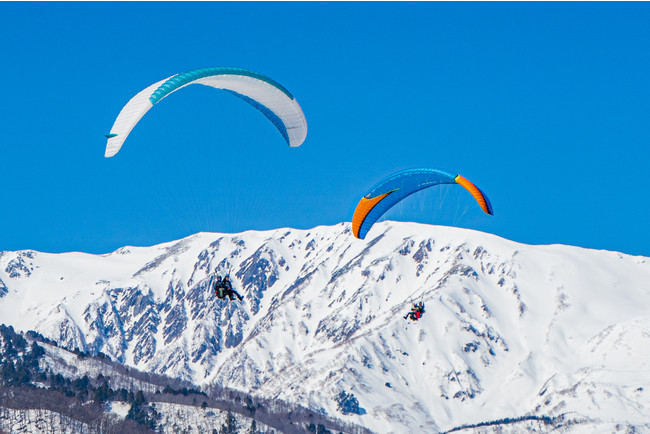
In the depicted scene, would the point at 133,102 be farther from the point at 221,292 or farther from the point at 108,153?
the point at 221,292

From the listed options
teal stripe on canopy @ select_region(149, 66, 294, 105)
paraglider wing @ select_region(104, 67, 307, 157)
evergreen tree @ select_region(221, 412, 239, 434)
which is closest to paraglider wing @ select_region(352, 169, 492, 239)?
paraglider wing @ select_region(104, 67, 307, 157)

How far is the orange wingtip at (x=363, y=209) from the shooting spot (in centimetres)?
6462

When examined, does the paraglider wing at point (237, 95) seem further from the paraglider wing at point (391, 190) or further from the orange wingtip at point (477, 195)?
the orange wingtip at point (477, 195)

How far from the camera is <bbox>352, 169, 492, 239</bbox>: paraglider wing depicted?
206 ft

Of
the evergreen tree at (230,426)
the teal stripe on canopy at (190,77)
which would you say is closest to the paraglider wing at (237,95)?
the teal stripe on canopy at (190,77)

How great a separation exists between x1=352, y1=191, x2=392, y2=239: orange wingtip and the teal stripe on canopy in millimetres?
13470

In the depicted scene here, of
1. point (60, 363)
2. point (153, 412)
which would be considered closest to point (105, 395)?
point (153, 412)

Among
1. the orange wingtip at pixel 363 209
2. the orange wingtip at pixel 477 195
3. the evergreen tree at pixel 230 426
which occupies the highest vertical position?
the evergreen tree at pixel 230 426

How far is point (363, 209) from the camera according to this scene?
6506cm

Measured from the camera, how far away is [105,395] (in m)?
163

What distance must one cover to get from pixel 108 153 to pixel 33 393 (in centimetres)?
13089

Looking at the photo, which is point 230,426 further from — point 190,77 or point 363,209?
A: point 190,77

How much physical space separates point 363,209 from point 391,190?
89.3 inches

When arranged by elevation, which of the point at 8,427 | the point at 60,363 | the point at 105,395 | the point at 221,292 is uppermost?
the point at 60,363
